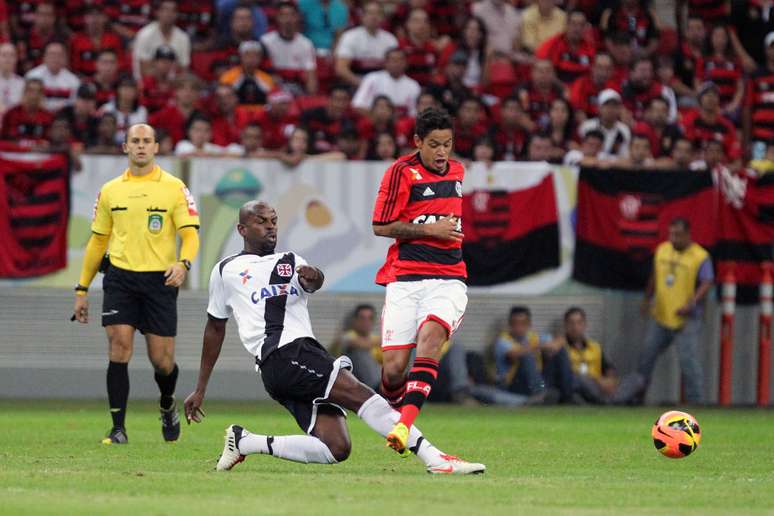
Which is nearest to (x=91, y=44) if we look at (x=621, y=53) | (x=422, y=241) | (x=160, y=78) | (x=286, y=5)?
(x=160, y=78)

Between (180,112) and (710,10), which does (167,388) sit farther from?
(710,10)

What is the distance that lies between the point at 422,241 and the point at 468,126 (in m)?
9.91

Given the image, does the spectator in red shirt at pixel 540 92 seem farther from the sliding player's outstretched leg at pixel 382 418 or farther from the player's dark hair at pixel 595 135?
the sliding player's outstretched leg at pixel 382 418

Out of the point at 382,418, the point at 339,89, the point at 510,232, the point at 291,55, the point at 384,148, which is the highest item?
the point at 291,55

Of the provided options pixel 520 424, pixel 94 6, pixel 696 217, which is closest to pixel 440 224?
pixel 520 424

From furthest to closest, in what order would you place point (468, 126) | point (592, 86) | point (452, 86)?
point (592, 86) → point (452, 86) → point (468, 126)

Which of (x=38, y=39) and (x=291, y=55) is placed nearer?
(x=38, y=39)

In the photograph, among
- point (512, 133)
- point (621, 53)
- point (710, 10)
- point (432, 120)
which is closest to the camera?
point (432, 120)

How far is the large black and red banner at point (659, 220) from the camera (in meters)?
20.5

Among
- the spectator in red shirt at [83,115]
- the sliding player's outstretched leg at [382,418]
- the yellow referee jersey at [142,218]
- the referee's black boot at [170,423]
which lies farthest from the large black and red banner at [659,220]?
the sliding player's outstretched leg at [382,418]

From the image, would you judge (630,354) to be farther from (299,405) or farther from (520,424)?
(299,405)

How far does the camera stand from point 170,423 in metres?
13.1

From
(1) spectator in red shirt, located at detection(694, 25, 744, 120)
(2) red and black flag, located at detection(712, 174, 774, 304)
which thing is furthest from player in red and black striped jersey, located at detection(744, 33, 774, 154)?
(2) red and black flag, located at detection(712, 174, 774, 304)

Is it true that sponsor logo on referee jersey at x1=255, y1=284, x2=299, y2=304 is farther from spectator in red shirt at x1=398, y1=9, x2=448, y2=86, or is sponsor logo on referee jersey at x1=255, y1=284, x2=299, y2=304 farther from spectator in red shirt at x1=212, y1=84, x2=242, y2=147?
spectator in red shirt at x1=398, y1=9, x2=448, y2=86
